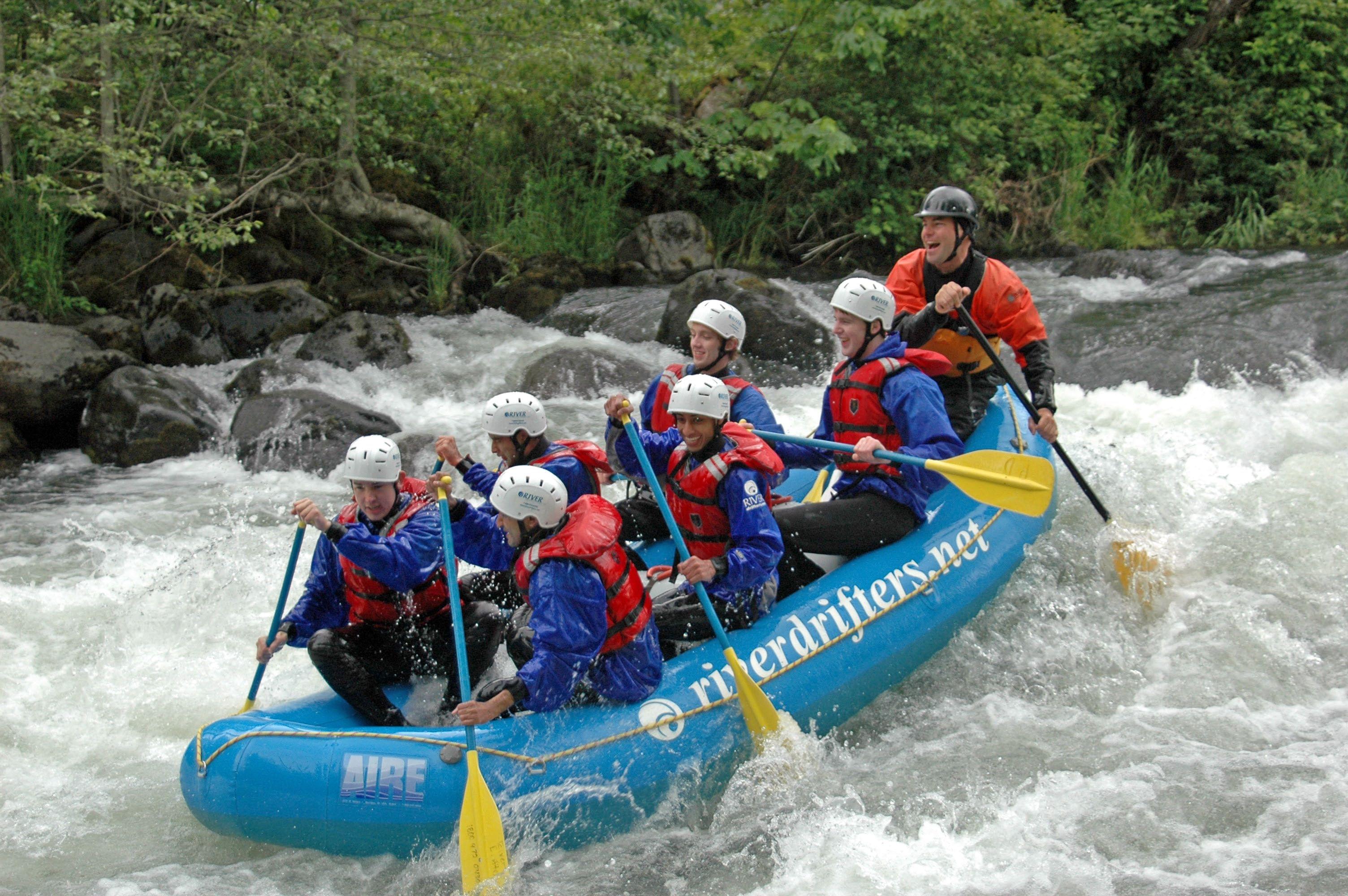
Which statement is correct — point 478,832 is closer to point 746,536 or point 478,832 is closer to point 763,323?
point 746,536

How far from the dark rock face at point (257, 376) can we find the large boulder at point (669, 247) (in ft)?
11.9

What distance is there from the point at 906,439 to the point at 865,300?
54 cm

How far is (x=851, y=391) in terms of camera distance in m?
4.54

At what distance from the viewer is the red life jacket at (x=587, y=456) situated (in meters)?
4.15

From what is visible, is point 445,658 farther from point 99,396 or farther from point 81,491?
point 99,396

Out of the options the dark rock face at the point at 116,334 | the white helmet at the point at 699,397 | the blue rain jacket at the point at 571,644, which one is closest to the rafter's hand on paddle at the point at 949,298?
the white helmet at the point at 699,397

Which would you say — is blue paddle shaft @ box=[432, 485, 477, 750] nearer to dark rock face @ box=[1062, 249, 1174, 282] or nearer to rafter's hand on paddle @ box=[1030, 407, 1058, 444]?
rafter's hand on paddle @ box=[1030, 407, 1058, 444]

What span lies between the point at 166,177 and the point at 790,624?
597 centimetres

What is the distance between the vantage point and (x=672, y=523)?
3.93 metres

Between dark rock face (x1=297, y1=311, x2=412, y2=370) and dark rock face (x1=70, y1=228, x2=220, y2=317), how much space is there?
1.40 meters

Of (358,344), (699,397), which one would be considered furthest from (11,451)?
(699,397)

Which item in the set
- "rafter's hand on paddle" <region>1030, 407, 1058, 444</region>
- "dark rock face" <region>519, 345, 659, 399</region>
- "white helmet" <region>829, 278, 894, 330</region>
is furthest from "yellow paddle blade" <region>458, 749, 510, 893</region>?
"dark rock face" <region>519, 345, 659, 399</region>

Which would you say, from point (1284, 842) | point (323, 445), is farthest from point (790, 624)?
point (323, 445)

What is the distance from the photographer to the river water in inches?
140
